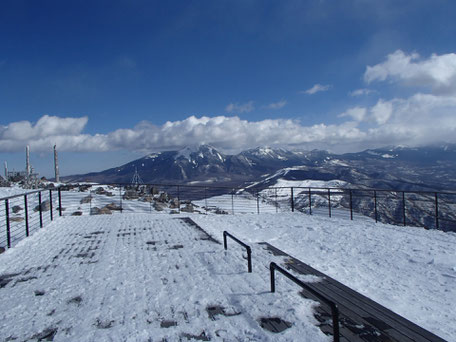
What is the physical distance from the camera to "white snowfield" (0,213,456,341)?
311 centimetres

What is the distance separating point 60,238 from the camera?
7.71 m

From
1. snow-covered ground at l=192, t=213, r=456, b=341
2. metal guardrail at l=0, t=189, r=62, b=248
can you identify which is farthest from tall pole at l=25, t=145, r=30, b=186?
snow-covered ground at l=192, t=213, r=456, b=341

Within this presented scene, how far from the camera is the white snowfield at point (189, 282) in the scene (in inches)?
123

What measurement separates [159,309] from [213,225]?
682 centimetres

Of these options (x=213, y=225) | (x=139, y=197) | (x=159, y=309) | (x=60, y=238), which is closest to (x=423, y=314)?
(x=159, y=309)

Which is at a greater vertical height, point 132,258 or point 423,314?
point 132,258

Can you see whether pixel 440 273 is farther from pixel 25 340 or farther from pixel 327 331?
pixel 25 340

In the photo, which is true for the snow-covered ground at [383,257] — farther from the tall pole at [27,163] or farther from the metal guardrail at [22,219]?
the tall pole at [27,163]

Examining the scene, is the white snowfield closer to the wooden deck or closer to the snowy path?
the snowy path

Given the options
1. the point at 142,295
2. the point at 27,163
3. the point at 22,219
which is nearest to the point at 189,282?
the point at 142,295

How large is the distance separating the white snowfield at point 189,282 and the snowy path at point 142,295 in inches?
0.6

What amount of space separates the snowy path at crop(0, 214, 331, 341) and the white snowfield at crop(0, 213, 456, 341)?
0.01 meters

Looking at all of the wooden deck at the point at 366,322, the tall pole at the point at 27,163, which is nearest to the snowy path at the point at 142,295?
the wooden deck at the point at 366,322

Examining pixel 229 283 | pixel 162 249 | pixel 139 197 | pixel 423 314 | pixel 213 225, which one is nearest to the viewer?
pixel 423 314
